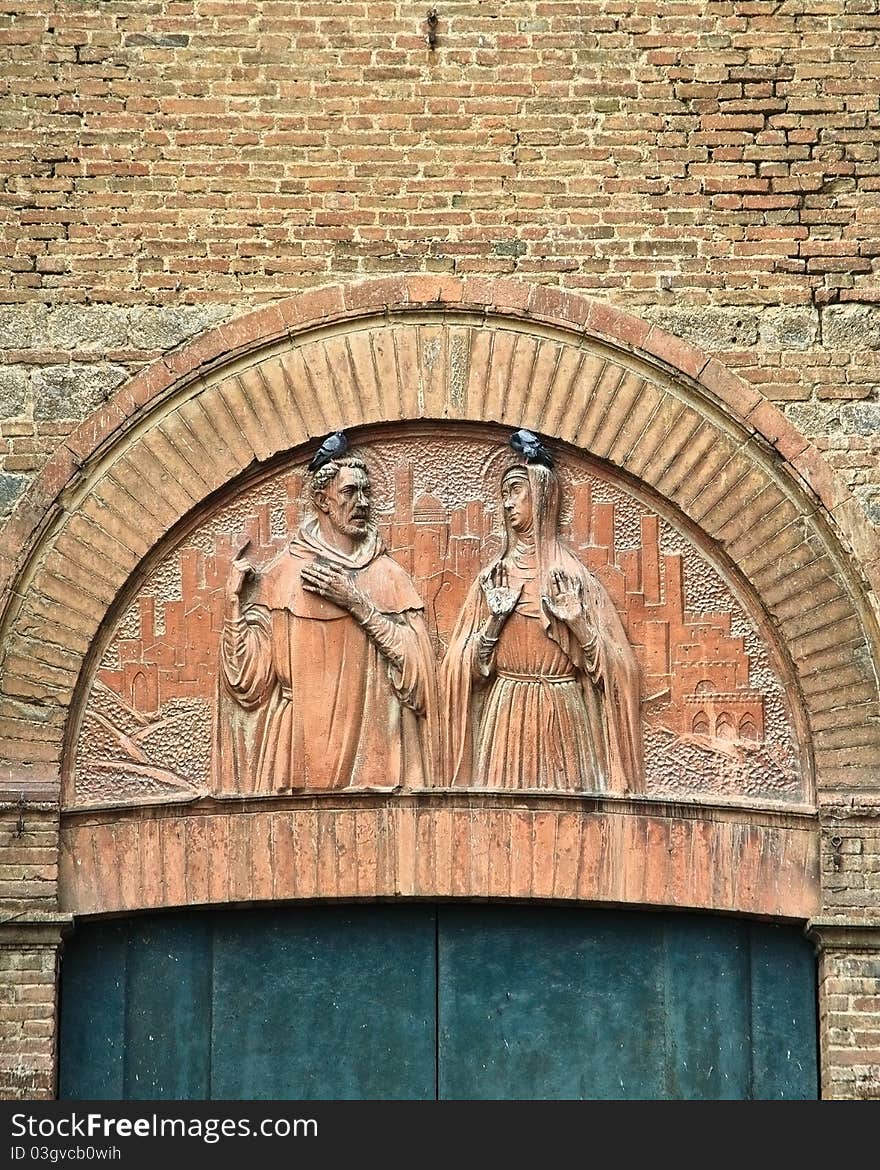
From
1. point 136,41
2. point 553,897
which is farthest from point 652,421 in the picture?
point 136,41

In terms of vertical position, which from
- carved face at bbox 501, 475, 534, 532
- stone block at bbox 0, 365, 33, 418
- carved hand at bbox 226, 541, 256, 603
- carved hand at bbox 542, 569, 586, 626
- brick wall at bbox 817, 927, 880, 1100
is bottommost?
brick wall at bbox 817, 927, 880, 1100

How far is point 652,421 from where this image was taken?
9.27 m

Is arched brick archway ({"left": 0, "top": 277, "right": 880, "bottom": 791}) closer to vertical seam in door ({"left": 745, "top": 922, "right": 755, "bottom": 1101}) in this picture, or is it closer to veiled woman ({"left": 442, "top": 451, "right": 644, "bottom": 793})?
veiled woman ({"left": 442, "top": 451, "right": 644, "bottom": 793})

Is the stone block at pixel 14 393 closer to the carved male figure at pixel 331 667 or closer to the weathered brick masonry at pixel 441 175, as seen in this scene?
the weathered brick masonry at pixel 441 175

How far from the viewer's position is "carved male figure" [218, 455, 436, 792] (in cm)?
916

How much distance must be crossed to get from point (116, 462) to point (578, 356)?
6.51 ft

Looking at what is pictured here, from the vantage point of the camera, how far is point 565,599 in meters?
9.18

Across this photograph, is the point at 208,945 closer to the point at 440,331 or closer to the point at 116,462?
the point at 116,462

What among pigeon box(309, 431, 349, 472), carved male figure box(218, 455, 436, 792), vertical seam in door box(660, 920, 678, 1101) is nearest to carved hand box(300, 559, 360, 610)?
carved male figure box(218, 455, 436, 792)

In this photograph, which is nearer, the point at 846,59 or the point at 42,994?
the point at 42,994

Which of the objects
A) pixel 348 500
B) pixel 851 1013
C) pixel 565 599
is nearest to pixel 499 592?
pixel 565 599

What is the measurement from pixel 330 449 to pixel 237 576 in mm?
658

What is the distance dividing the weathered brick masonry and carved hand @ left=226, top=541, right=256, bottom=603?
88 centimetres

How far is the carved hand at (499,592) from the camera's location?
920 cm
